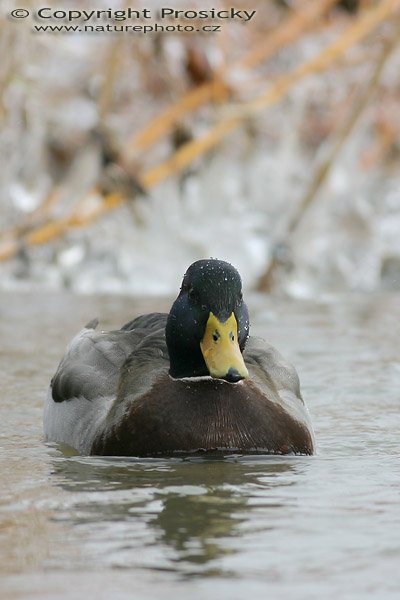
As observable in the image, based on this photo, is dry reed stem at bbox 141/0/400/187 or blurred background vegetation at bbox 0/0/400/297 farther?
dry reed stem at bbox 141/0/400/187

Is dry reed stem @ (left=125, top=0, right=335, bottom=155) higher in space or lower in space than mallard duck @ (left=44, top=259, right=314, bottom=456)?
higher

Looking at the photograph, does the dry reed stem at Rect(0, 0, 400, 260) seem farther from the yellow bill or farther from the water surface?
the yellow bill

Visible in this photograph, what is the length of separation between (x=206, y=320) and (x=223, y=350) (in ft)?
0.75

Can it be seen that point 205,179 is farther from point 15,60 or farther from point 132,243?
point 15,60

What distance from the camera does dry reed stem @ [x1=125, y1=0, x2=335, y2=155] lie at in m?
15.5

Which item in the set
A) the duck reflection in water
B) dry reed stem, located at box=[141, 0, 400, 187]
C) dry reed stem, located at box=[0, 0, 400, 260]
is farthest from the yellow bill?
dry reed stem, located at box=[141, 0, 400, 187]

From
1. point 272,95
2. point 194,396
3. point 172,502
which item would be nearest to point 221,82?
point 272,95

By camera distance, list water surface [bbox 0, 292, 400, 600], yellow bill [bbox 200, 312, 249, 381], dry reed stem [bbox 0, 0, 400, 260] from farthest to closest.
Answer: dry reed stem [bbox 0, 0, 400, 260]
yellow bill [bbox 200, 312, 249, 381]
water surface [bbox 0, 292, 400, 600]

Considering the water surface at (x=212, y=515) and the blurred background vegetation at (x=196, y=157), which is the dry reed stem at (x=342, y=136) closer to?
the blurred background vegetation at (x=196, y=157)

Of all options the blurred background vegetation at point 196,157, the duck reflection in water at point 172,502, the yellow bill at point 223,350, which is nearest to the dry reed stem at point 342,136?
the blurred background vegetation at point 196,157

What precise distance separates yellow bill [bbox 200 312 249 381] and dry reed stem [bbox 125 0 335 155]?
9196 mm

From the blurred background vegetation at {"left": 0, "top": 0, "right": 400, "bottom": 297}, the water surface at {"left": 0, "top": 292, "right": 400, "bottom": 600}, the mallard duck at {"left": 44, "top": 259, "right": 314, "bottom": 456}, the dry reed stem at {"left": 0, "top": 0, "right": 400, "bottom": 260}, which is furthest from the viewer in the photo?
the dry reed stem at {"left": 0, "top": 0, "right": 400, "bottom": 260}

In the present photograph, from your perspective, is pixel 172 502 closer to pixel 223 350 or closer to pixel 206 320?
pixel 223 350

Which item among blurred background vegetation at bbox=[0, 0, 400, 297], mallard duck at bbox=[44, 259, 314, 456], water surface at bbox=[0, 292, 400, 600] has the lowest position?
water surface at bbox=[0, 292, 400, 600]
